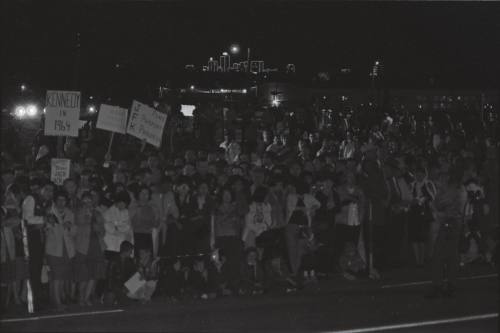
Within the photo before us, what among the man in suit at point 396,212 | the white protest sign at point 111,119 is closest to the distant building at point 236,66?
the white protest sign at point 111,119

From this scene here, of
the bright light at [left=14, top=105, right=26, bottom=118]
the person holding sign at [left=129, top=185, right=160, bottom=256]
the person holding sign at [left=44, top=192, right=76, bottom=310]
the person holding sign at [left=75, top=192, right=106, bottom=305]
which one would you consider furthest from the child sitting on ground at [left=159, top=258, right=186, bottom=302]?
the bright light at [left=14, top=105, right=26, bottom=118]

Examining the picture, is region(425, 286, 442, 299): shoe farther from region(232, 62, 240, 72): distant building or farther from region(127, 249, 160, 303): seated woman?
region(232, 62, 240, 72): distant building

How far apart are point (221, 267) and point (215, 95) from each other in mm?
25523

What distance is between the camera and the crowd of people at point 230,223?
39.5ft

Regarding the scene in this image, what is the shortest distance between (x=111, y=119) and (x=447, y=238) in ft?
22.1

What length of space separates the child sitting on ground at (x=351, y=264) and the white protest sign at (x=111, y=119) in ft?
16.0

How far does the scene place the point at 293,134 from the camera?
832 inches

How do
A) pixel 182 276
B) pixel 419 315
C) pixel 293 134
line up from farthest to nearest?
→ pixel 293 134 → pixel 182 276 → pixel 419 315

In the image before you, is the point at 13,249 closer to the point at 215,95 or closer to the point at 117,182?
the point at 117,182

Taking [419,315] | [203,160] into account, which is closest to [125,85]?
[203,160]

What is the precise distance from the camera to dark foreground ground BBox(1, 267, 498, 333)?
10.3 m

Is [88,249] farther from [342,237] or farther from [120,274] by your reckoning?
[342,237]

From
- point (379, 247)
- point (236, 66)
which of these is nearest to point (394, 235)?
point (379, 247)

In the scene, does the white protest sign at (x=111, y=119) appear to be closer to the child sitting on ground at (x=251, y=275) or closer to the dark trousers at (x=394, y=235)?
the child sitting on ground at (x=251, y=275)
